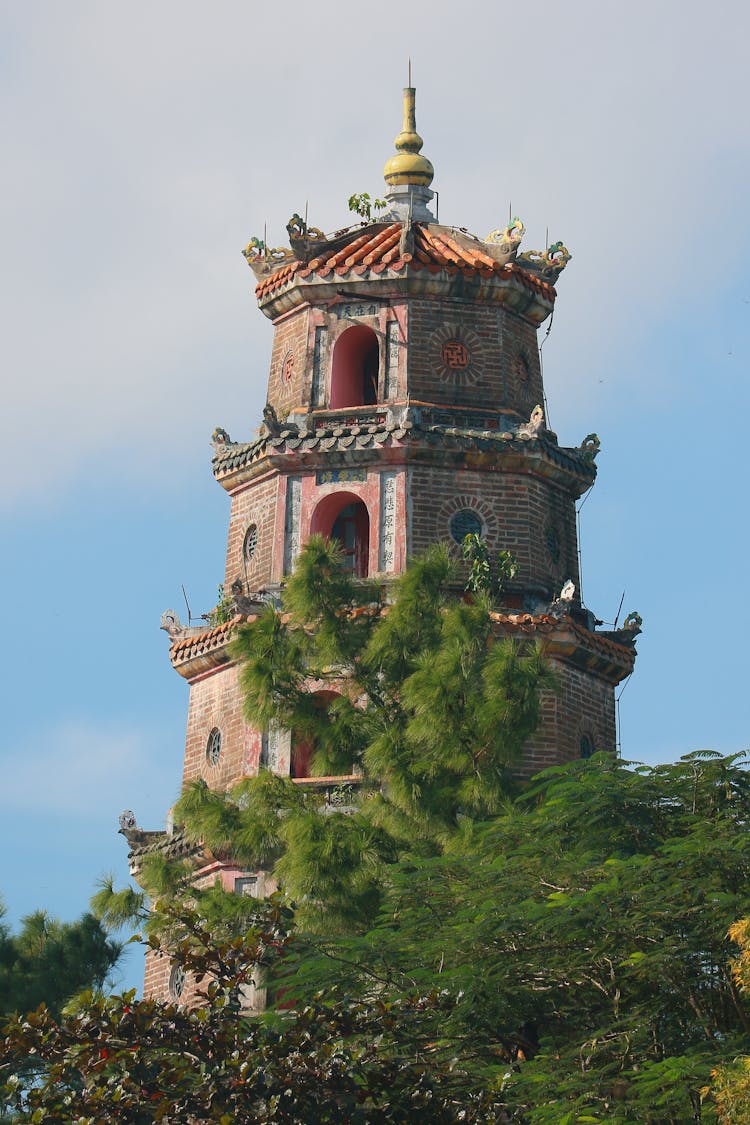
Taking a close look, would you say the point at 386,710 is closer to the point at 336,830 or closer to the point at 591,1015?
the point at 336,830

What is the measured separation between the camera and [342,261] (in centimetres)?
3100

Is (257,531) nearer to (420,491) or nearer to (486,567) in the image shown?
(420,491)

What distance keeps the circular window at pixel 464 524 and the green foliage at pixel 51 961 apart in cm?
924

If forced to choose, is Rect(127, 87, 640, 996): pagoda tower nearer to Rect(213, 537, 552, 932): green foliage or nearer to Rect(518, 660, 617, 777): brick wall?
Rect(518, 660, 617, 777): brick wall

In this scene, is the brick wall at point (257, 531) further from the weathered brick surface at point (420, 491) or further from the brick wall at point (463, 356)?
the brick wall at point (463, 356)

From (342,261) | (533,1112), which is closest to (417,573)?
(342,261)

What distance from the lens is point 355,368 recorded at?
31469 mm

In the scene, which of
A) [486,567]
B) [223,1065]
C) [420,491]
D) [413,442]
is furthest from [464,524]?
[223,1065]

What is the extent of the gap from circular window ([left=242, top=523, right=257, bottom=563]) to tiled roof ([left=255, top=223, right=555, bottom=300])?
3.45m

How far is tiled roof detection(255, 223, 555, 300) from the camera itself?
101ft

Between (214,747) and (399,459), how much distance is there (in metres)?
4.51

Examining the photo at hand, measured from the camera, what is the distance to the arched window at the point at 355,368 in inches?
1220

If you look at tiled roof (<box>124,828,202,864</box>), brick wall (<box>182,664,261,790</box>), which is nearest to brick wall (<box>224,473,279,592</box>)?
brick wall (<box>182,664,261,790</box>)

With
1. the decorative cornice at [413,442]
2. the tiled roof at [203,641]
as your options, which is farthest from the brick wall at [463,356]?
the tiled roof at [203,641]
